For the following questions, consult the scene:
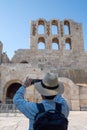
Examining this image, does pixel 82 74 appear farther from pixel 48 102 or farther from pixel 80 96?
pixel 48 102

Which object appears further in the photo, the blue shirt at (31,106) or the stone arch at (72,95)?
the stone arch at (72,95)

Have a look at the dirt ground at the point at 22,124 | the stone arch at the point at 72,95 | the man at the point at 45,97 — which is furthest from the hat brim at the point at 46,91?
the stone arch at the point at 72,95

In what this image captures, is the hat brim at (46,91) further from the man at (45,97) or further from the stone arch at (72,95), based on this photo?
the stone arch at (72,95)

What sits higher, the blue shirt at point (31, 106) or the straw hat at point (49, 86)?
the straw hat at point (49, 86)

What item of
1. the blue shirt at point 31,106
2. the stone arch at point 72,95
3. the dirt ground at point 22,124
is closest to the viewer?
the blue shirt at point 31,106

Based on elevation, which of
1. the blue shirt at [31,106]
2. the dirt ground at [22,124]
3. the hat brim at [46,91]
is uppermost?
the hat brim at [46,91]

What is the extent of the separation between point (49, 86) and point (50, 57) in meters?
36.3

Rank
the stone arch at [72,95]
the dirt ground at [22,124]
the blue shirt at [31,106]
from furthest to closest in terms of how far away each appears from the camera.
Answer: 1. the stone arch at [72,95]
2. the dirt ground at [22,124]
3. the blue shirt at [31,106]

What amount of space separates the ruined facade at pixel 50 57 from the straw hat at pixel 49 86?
20447mm

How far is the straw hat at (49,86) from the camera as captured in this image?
2332mm

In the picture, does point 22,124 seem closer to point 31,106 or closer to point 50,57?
point 31,106

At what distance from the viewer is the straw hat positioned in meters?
2.33

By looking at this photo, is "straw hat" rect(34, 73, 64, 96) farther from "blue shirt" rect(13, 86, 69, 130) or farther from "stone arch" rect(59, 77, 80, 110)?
"stone arch" rect(59, 77, 80, 110)

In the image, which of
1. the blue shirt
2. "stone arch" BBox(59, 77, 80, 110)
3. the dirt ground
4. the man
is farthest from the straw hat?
"stone arch" BBox(59, 77, 80, 110)
